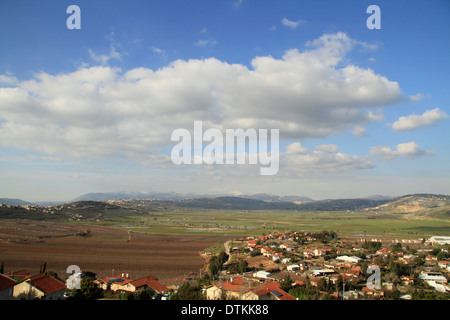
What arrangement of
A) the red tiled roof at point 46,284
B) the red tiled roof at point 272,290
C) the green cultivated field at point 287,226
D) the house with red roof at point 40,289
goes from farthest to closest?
the green cultivated field at point 287,226 < the red tiled roof at point 272,290 < the red tiled roof at point 46,284 < the house with red roof at point 40,289

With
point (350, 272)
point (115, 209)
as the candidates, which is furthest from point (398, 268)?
point (115, 209)

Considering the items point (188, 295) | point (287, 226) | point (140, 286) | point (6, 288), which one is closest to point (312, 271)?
point (140, 286)

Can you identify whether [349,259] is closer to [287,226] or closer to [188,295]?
[188,295]

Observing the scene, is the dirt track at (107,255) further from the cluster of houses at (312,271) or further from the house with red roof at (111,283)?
the cluster of houses at (312,271)

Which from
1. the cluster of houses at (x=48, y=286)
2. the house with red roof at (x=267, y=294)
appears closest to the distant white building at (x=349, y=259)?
the house with red roof at (x=267, y=294)

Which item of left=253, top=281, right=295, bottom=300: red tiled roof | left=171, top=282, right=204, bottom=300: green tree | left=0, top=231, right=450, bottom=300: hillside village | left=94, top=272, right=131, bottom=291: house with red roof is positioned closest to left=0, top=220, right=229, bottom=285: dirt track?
left=0, top=231, right=450, bottom=300: hillside village
